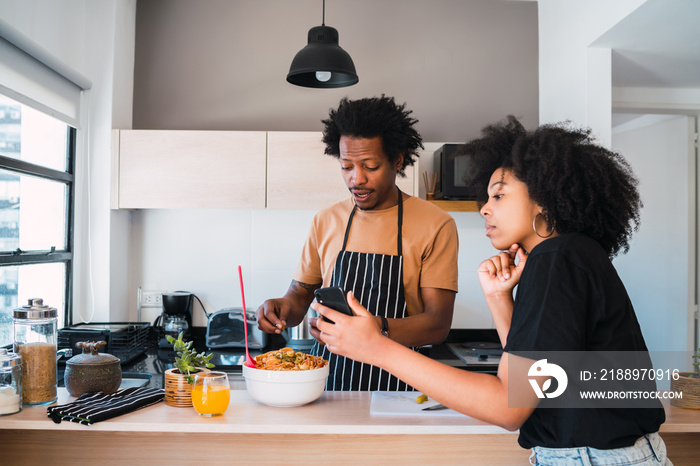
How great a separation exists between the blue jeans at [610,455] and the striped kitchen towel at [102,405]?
3.35ft

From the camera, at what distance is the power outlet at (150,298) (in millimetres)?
3266

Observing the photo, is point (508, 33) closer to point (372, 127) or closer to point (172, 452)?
point (372, 127)

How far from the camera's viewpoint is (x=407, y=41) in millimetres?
3350

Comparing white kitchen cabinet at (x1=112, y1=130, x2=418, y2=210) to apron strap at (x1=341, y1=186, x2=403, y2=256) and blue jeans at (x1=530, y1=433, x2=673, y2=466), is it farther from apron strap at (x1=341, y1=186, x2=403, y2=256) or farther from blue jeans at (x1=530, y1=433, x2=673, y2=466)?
blue jeans at (x1=530, y1=433, x2=673, y2=466)

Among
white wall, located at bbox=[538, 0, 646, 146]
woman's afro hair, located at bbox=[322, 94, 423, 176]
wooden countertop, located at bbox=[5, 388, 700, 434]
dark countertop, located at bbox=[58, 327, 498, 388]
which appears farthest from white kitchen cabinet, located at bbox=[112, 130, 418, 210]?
wooden countertop, located at bbox=[5, 388, 700, 434]

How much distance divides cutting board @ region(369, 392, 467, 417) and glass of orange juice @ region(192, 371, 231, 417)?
381 millimetres

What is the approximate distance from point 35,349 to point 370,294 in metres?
1.02

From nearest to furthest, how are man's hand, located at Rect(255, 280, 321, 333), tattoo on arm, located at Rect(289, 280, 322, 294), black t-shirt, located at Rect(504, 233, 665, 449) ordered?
black t-shirt, located at Rect(504, 233, 665, 449) < man's hand, located at Rect(255, 280, 321, 333) < tattoo on arm, located at Rect(289, 280, 322, 294)

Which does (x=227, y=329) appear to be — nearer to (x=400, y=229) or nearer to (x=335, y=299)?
(x=400, y=229)

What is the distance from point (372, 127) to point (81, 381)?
118 centimetres

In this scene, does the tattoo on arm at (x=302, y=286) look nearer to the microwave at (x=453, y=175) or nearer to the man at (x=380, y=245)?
the man at (x=380, y=245)

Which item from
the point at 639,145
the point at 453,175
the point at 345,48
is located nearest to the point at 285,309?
the point at 453,175

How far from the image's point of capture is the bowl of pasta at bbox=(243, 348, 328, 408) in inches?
58.9

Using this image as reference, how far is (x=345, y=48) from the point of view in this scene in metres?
3.32
